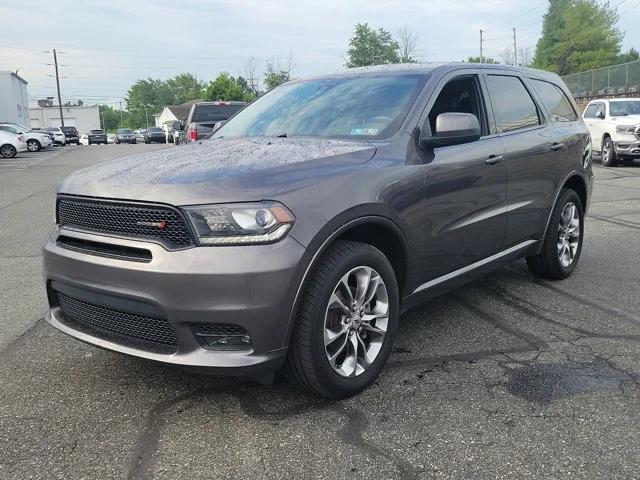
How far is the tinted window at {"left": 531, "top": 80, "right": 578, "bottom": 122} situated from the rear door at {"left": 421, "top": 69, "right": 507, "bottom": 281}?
1106mm

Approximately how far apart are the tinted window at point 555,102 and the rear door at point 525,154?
0.19m

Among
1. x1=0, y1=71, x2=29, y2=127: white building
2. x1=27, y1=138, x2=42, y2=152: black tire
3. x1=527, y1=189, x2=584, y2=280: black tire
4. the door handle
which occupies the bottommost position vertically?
x1=527, y1=189, x2=584, y2=280: black tire

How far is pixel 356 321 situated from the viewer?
10.1ft

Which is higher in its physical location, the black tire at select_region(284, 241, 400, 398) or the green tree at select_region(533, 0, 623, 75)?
the green tree at select_region(533, 0, 623, 75)

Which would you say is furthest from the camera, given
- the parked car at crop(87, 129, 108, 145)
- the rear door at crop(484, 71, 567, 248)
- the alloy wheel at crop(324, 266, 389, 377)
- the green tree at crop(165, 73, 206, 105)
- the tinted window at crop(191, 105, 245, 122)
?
the green tree at crop(165, 73, 206, 105)

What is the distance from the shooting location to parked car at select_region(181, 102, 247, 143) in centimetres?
1451

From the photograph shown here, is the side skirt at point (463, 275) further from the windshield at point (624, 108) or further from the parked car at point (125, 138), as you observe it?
the parked car at point (125, 138)

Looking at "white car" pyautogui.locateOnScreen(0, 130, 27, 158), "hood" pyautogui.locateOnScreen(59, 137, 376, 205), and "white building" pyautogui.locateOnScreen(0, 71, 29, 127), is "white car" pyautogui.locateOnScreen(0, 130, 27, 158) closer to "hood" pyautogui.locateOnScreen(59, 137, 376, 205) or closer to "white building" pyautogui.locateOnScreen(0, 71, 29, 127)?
"hood" pyautogui.locateOnScreen(59, 137, 376, 205)

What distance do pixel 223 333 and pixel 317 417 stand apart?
0.67 meters

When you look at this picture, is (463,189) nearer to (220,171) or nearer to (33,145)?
(220,171)

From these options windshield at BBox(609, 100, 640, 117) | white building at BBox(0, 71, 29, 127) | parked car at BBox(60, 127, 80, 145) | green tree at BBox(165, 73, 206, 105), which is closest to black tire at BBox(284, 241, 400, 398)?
windshield at BBox(609, 100, 640, 117)

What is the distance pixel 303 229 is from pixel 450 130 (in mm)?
1277

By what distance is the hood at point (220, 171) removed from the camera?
8.80 ft

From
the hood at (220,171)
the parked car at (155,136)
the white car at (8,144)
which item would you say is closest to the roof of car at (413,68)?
the hood at (220,171)
